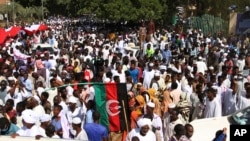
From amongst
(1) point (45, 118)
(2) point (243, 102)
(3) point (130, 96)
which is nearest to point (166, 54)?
(2) point (243, 102)

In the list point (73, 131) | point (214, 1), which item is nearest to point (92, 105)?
point (73, 131)

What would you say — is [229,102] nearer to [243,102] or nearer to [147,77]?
[243,102]

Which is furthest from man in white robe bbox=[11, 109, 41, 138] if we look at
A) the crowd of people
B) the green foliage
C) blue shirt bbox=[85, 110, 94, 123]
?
the green foliage

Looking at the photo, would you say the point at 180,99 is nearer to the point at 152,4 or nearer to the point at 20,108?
the point at 20,108

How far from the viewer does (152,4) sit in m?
37.2

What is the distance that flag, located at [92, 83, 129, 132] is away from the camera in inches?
316

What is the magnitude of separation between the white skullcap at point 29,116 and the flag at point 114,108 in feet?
3.56

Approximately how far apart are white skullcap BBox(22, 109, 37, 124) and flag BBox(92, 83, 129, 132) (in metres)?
1.09

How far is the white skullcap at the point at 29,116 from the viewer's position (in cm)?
720

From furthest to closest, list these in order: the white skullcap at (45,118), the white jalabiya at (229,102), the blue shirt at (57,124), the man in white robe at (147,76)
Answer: the man in white robe at (147,76) < the white jalabiya at (229,102) < the blue shirt at (57,124) < the white skullcap at (45,118)

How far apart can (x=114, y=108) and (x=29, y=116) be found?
1.40 metres

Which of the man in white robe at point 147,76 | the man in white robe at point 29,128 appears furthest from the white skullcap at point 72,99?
the man in white robe at point 147,76

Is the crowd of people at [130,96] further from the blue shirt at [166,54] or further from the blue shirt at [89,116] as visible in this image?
the blue shirt at [166,54]

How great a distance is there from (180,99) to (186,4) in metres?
31.8
